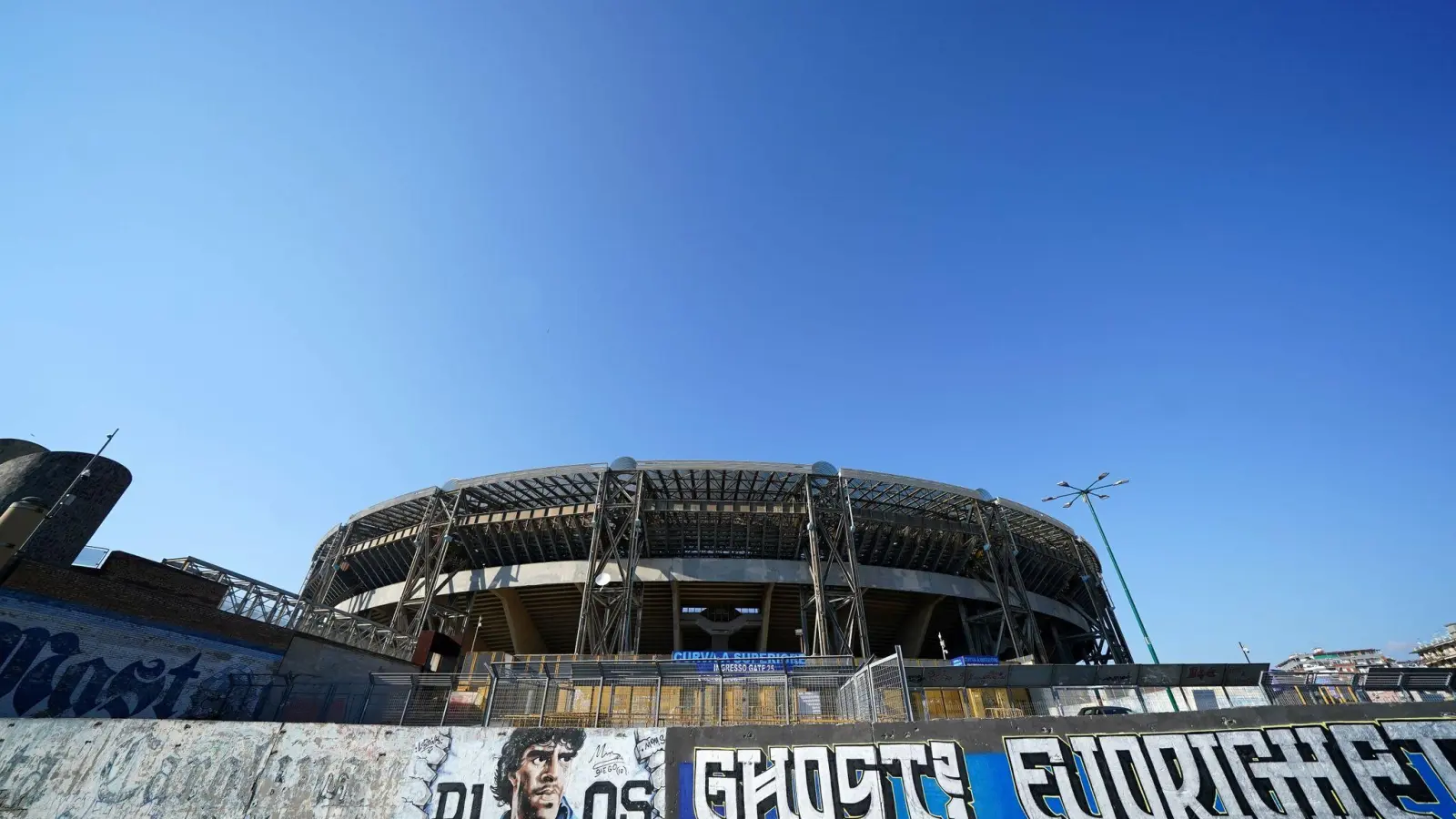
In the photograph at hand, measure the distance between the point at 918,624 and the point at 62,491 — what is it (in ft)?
132

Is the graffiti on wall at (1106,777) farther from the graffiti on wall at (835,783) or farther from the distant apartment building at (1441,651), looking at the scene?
the distant apartment building at (1441,651)

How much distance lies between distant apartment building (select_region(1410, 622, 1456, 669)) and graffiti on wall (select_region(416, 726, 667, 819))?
140839 mm

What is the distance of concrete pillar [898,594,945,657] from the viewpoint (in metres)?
37.3

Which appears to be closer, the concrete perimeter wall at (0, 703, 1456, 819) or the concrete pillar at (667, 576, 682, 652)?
the concrete perimeter wall at (0, 703, 1456, 819)

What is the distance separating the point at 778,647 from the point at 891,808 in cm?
3359

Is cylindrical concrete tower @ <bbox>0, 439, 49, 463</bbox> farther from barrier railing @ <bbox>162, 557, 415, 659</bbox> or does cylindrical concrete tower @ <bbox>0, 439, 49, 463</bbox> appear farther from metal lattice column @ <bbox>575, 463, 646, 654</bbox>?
metal lattice column @ <bbox>575, 463, 646, 654</bbox>

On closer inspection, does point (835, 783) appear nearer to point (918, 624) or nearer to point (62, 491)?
point (62, 491)

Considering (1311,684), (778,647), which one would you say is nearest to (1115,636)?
(778,647)

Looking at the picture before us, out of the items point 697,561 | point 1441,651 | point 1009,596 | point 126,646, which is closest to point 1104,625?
point 1009,596

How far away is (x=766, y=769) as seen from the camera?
26.0 ft

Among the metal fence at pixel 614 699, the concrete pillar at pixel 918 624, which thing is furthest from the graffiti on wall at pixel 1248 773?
the concrete pillar at pixel 918 624

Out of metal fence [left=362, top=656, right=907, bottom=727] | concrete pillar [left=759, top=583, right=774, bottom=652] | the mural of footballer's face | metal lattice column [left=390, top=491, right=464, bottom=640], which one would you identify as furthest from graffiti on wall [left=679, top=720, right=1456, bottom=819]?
metal lattice column [left=390, top=491, right=464, bottom=640]

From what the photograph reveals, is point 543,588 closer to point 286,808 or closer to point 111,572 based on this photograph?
point 111,572

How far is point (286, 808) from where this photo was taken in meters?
8.71
